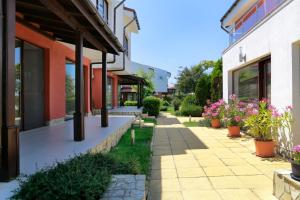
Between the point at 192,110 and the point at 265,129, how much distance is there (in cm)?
1575

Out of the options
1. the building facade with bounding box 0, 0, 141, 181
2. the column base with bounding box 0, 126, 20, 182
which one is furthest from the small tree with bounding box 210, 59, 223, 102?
the column base with bounding box 0, 126, 20, 182

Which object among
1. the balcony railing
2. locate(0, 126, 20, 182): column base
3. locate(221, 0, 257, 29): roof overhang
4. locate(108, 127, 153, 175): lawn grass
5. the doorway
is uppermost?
locate(221, 0, 257, 29): roof overhang

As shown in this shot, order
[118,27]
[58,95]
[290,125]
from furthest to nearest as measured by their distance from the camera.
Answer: [118,27] < [58,95] < [290,125]

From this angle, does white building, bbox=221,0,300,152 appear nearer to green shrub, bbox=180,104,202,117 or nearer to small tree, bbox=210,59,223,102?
small tree, bbox=210,59,223,102

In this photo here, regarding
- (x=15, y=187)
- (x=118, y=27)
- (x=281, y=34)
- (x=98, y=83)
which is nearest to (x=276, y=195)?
(x=15, y=187)

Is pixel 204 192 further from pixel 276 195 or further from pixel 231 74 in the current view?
pixel 231 74

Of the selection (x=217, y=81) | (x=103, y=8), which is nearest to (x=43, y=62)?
(x=103, y=8)

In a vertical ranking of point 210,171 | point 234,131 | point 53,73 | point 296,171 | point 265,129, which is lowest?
point 210,171

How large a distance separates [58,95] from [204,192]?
7481 mm

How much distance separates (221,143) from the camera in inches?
402

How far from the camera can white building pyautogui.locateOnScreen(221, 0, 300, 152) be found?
7.34 meters

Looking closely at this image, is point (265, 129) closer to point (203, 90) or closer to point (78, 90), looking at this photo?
point (78, 90)

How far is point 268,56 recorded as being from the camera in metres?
9.73

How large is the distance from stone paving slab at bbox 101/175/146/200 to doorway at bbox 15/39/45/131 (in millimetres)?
5079
